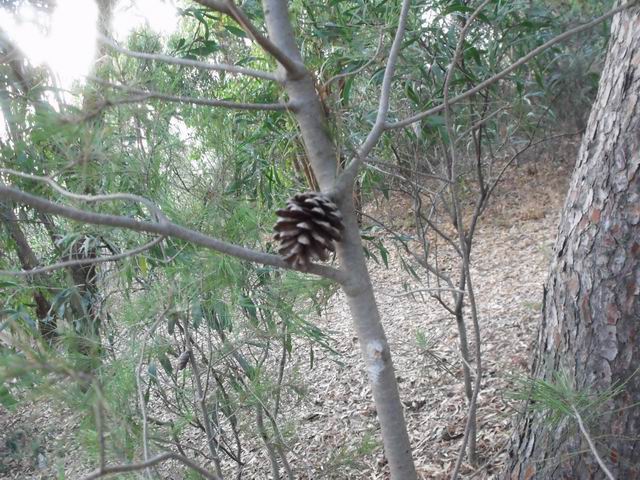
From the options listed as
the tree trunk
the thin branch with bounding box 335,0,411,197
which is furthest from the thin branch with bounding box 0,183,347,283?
the tree trunk

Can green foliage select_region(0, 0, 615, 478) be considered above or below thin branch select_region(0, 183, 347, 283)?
above

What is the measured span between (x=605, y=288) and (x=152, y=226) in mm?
1109

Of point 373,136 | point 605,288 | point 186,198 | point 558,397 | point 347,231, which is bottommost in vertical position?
point 558,397

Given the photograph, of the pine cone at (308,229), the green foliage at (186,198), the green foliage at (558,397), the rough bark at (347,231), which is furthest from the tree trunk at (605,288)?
the pine cone at (308,229)

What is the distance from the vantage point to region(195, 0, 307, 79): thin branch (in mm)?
936

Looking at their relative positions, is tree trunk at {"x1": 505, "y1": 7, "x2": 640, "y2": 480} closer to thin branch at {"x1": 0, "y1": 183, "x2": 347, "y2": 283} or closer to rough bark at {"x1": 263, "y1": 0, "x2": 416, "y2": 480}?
rough bark at {"x1": 263, "y1": 0, "x2": 416, "y2": 480}

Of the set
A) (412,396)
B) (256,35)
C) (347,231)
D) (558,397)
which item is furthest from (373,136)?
(412,396)

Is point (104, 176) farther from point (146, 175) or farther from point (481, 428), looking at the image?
point (481, 428)

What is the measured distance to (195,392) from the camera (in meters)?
1.95

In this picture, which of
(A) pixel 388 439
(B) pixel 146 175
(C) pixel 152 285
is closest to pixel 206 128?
(B) pixel 146 175

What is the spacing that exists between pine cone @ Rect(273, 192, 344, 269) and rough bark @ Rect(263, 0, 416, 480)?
0.06 metres

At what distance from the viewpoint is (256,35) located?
0.94 metres

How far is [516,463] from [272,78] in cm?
123

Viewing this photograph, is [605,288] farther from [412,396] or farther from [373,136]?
[412,396]
